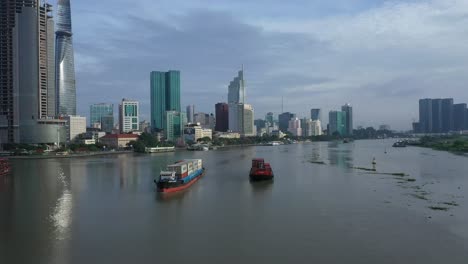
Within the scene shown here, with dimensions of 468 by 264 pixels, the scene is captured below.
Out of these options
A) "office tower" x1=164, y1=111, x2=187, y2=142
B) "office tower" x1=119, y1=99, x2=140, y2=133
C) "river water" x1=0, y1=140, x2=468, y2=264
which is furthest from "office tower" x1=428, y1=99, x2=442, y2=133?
"river water" x1=0, y1=140, x2=468, y2=264

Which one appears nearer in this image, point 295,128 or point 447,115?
point 447,115

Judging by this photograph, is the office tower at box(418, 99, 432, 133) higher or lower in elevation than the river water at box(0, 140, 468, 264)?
higher

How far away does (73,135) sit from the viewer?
73312mm

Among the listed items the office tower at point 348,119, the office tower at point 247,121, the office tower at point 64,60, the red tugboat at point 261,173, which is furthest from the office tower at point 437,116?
the red tugboat at point 261,173

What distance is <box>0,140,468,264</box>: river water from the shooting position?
7.90 meters

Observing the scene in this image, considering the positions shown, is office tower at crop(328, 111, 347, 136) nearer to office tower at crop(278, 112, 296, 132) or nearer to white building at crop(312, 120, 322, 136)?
white building at crop(312, 120, 322, 136)

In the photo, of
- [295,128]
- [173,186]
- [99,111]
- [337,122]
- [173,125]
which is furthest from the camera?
[337,122]

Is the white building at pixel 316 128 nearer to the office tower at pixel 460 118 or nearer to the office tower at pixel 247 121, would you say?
the office tower at pixel 247 121

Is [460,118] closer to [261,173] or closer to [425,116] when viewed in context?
[425,116]

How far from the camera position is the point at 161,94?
4107 inches

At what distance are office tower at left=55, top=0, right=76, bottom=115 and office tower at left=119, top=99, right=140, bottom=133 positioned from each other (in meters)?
10.8

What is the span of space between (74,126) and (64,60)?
12257 mm

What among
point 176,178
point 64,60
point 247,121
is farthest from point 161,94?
point 176,178

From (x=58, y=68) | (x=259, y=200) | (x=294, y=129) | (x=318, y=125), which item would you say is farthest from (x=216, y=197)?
(x=318, y=125)
